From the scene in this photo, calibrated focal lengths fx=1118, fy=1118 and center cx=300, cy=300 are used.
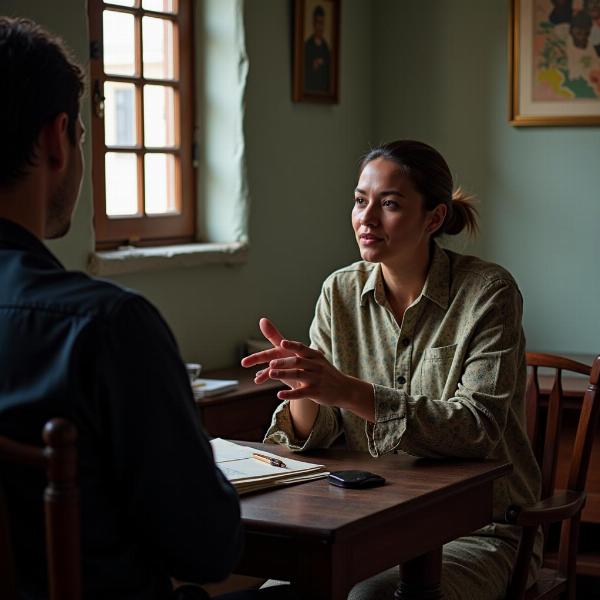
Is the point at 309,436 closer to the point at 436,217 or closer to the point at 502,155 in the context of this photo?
the point at 436,217

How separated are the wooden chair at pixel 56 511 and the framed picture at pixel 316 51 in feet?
10.5

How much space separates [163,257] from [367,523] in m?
2.00

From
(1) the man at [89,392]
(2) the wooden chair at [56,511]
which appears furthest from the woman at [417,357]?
(2) the wooden chair at [56,511]

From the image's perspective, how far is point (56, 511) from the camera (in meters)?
1.21

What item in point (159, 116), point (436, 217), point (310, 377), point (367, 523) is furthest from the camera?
point (159, 116)

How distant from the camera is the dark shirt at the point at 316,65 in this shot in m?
4.31

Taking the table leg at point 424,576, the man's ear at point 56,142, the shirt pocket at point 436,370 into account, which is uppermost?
the man's ear at point 56,142

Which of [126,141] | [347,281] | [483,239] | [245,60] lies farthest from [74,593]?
[483,239]

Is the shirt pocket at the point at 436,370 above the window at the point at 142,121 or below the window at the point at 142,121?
below

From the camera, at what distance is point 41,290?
1.35m

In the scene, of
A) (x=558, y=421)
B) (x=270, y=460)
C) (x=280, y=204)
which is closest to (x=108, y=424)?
(x=270, y=460)

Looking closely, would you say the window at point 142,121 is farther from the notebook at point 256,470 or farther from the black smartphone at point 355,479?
the black smartphone at point 355,479

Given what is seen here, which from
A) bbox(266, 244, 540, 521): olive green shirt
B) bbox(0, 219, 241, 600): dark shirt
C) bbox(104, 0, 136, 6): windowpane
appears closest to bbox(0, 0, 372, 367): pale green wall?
bbox(104, 0, 136, 6): windowpane

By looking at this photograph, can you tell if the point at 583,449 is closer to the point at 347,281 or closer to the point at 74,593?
the point at 347,281
